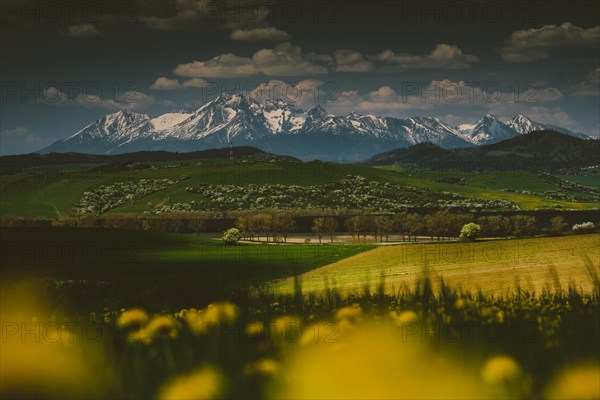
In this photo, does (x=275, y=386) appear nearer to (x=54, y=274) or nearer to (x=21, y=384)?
(x=21, y=384)

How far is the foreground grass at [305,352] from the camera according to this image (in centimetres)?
353

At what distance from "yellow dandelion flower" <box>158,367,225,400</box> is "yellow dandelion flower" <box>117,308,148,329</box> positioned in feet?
5.32

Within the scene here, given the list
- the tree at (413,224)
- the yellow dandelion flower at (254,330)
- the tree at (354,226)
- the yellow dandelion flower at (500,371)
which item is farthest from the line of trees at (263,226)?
the yellow dandelion flower at (500,371)

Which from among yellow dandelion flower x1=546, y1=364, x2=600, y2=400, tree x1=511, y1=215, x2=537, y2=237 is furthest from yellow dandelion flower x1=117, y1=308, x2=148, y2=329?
tree x1=511, y1=215, x2=537, y2=237

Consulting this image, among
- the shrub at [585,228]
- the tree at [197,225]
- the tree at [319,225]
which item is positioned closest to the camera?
the shrub at [585,228]

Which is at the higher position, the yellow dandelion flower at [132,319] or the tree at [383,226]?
the yellow dandelion flower at [132,319]

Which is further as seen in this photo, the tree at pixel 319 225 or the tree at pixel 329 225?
the tree at pixel 329 225

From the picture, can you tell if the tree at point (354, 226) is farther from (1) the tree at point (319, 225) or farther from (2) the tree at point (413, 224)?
(2) the tree at point (413, 224)

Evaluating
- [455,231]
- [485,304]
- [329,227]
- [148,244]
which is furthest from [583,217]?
[485,304]

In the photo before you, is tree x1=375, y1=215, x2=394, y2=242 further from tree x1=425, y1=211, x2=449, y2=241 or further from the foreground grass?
the foreground grass

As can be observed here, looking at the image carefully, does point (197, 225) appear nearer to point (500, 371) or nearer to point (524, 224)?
point (524, 224)

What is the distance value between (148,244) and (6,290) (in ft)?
153

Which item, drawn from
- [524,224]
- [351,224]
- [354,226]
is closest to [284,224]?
[354,226]

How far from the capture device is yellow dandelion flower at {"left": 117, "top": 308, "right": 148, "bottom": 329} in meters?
5.13
